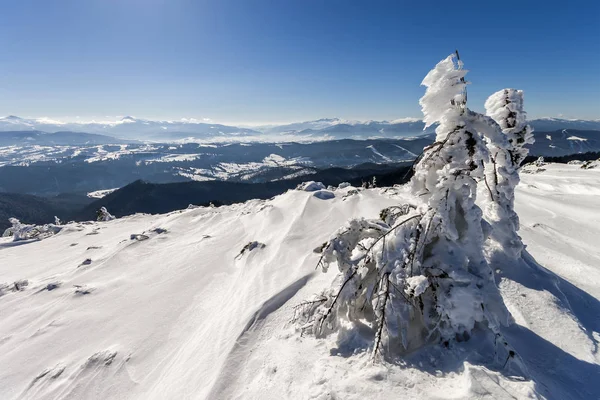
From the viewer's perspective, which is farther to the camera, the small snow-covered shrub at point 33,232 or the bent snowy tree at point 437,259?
the small snow-covered shrub at point 33,232

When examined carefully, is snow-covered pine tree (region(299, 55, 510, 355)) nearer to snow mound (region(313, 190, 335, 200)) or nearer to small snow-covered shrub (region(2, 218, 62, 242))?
snow mound (region(313, 190, 335, 200))

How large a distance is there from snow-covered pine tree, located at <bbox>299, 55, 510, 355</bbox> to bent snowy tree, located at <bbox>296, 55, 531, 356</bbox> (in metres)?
0.01

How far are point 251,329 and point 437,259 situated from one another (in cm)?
332

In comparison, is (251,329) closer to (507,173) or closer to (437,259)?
(437,259)

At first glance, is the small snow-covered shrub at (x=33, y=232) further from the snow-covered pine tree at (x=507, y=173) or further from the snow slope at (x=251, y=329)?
the snow-covered pine tree at (x=507, y=173)

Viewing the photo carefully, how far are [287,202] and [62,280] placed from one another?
9216mm

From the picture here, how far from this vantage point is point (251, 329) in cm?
495

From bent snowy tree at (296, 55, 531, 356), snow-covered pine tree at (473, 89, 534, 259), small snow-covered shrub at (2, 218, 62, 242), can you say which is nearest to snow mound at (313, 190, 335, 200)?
snow-covered pine tree at (473, 89, 534, 259)

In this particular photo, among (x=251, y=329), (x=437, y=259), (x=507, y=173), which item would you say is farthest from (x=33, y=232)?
(x=507, y=173)

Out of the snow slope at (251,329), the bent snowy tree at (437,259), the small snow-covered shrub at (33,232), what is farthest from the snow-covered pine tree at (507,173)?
the small snow-covered shrub at (33,232)

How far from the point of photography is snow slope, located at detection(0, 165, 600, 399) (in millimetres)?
3270

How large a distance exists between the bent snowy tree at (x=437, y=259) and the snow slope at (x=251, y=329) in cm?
32

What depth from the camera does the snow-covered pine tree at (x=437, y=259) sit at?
3.43m

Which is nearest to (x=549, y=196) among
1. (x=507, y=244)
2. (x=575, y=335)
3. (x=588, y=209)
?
(x=588, y=209)
